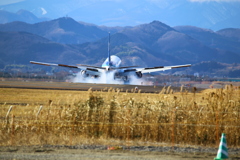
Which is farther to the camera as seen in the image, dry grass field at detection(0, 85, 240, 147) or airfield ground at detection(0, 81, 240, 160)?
dry grass field at detection(0, 85, 240, 147)

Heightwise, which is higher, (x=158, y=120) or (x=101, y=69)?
(x=101, y=69)

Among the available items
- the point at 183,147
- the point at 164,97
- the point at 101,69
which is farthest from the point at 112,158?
the point at 101,69

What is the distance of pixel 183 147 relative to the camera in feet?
85.9

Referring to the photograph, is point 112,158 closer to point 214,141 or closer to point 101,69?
point 214,141

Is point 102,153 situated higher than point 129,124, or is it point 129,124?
point 129,124

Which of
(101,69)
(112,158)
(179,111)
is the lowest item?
(112,158)

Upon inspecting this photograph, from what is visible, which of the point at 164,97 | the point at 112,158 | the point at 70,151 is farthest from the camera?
the point at 164,97

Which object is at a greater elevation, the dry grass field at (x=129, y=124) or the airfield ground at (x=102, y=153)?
the dry grass field at (x=129, y=124)

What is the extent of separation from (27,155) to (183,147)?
9.47 meters

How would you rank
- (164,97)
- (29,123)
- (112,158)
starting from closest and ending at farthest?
(112,158)
(29,123)
(164,97)

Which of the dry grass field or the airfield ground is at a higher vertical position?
the dry grass field

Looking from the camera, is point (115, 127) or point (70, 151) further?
point (115, 127)

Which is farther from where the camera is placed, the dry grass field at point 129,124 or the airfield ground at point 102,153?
the dry grass field at point 129,124

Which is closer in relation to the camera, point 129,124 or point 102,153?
point 102,153
